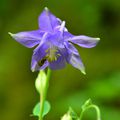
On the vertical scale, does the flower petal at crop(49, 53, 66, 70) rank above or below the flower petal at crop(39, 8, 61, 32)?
below

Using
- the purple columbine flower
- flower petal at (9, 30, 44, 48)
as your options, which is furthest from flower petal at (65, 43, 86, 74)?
flower petal at (9, 30, 44, 48)

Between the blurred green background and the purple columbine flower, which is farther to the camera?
the blurred green background

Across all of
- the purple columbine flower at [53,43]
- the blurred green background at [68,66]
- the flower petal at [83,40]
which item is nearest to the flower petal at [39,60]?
the purple columbine flower at [53,43]

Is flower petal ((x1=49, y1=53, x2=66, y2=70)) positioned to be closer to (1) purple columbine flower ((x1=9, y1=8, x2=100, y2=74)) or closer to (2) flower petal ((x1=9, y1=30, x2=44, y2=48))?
(1) purple columbine flower ((x1=9, y1=8, x2=100, y2=74))

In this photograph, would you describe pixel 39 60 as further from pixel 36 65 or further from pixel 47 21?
pixel 47 21

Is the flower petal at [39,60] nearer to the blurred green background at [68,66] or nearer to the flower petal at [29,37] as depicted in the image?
the flower petal at [29,37]
